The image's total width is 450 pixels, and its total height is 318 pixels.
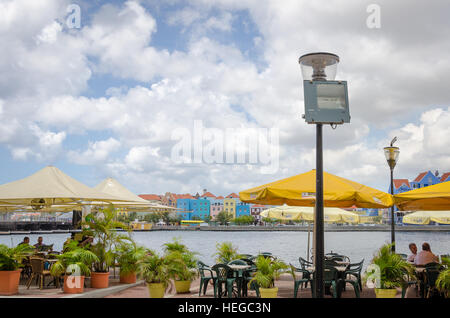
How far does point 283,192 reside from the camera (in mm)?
8875

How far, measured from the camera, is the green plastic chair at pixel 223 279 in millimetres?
9227

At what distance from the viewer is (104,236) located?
11125mm

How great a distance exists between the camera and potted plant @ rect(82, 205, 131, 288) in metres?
10.7

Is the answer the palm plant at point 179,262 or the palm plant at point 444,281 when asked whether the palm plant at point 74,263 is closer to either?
the palm plant at point 179,262

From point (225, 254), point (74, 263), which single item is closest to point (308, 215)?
point (225, 254)

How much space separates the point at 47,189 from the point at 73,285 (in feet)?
8.11

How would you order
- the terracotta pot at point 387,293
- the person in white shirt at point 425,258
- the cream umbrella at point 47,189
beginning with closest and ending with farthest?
the terracotta pot at point 387,293
the person in white shirt at point 425,258
the cream umbrella at point 47,189

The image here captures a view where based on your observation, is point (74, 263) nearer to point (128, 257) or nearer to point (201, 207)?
point (128, 257)

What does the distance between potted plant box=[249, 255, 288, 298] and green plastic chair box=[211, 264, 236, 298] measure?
61 cm

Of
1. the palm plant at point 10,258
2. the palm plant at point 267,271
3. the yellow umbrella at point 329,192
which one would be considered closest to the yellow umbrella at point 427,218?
the yellow umbrella at point 329,192

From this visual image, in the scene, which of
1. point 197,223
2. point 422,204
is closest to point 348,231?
point 197,223

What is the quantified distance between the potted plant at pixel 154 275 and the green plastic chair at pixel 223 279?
1.08m

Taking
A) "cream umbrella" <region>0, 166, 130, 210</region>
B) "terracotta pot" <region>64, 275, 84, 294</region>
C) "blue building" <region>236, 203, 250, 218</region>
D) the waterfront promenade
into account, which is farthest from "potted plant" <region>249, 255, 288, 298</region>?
"blue building" <region>236, 203, 250, 218</region>
